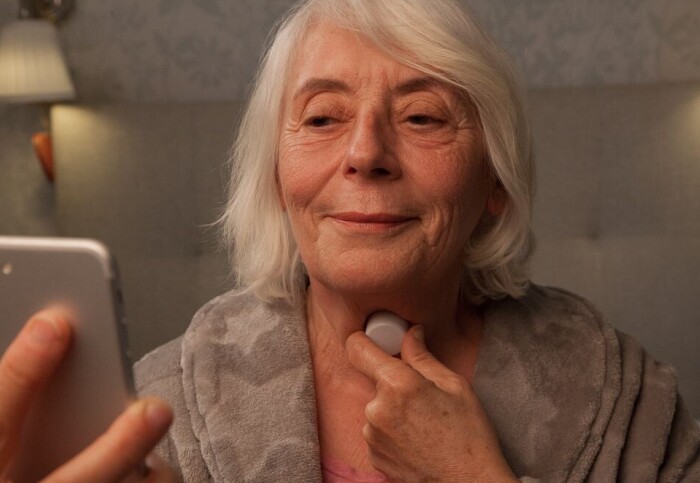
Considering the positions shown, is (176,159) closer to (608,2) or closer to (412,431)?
(608,2)

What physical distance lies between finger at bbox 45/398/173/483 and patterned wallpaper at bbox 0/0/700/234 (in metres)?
1.69

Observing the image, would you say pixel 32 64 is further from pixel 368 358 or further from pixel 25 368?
pixel 25 368

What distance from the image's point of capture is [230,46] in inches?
88.8

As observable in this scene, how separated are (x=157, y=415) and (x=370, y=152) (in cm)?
55

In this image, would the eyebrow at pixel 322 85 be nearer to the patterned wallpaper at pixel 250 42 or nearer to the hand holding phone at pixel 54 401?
the hand holding phone at pixel 54 401

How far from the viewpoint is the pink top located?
119cm

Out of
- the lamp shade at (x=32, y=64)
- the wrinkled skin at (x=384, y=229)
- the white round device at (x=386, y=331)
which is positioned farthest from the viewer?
the lamp shade at (x=32, y=64)

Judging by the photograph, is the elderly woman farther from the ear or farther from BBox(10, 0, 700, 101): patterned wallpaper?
BBox(10, 0, 700, 101): patterned wallpaper

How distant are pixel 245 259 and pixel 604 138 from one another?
1.08m

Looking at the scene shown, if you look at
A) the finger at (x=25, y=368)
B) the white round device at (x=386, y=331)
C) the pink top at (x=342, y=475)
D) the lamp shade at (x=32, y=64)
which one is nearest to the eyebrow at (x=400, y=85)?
the white round device at (x=386, y=331)

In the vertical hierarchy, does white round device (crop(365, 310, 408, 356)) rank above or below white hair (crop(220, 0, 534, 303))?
below

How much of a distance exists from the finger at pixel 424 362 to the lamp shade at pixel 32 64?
4.35ft

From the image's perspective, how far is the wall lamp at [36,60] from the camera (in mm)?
2125

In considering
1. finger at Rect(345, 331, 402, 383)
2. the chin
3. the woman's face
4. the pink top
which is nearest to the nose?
the woman's face
